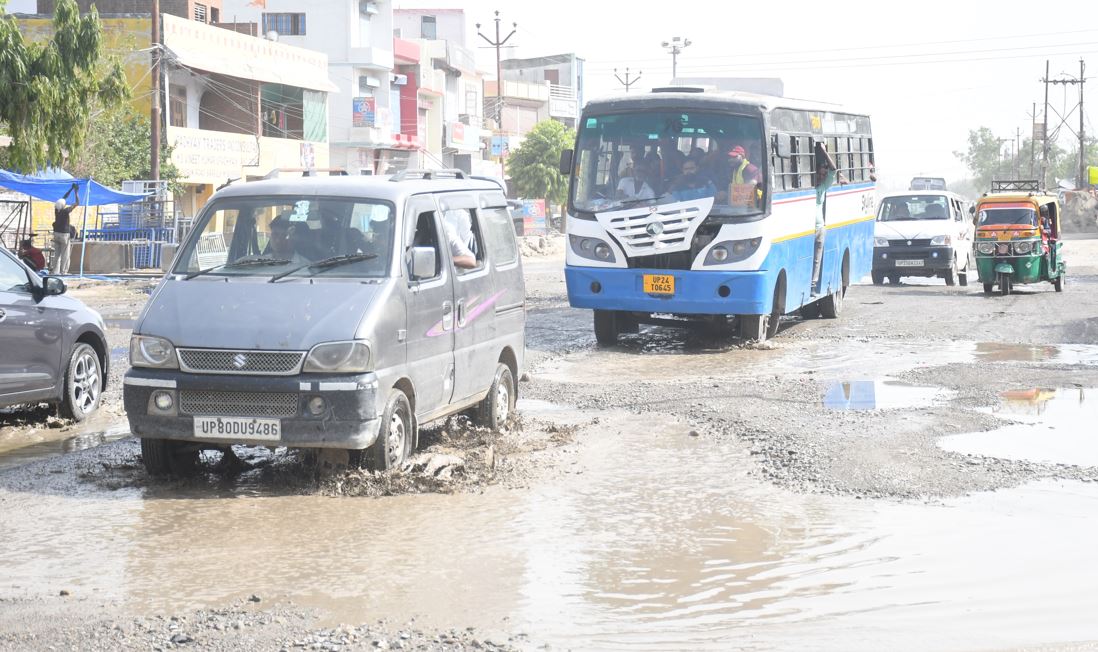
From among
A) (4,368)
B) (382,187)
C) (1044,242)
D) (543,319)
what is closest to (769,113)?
(543,319)

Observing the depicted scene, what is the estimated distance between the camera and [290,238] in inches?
351

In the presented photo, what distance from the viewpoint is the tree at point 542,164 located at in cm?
7588

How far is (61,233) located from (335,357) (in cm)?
2312

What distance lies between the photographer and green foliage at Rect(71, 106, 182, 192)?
3847 cm

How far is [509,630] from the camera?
565 cm

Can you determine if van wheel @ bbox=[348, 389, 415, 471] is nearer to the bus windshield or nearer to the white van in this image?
the bus windshield

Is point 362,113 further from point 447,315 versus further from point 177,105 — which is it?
point 447,315

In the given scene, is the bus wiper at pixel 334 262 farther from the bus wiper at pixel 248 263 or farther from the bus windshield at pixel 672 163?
the bus windshield at pixel 672 163

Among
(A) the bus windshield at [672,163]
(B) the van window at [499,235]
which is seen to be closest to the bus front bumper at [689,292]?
(A) the bus windshield at [672,163]

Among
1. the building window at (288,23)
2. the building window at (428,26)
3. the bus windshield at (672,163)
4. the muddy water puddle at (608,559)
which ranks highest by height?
the building window at (428,26)

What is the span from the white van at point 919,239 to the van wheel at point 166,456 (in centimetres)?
2243

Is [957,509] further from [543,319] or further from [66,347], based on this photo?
[543,319]

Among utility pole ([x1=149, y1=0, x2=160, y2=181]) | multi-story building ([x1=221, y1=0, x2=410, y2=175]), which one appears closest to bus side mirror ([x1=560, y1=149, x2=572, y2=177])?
utility pole ([x1=149, y1=0, x2=160, y2=181])

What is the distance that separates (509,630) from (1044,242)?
23196 mm
